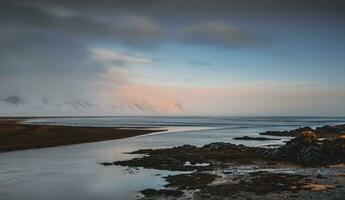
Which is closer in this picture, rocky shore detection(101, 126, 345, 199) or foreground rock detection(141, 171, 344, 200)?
foreground rock detection(141, 171, 344, 200)

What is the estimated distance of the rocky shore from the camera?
852 inches

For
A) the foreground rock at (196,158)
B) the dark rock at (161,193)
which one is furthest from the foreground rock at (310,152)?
the dark rock at (161,193)

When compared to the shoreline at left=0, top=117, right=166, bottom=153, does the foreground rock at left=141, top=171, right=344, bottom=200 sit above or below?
below

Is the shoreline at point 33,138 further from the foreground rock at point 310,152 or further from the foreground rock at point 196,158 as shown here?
the foreground rock at point 310,152

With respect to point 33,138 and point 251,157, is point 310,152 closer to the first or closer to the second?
point 251,157

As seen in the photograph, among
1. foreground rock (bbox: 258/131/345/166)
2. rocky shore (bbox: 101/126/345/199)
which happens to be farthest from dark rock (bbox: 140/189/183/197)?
foreground rock (bbox: 258/131/345/166)

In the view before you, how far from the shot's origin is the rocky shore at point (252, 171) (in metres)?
21.6

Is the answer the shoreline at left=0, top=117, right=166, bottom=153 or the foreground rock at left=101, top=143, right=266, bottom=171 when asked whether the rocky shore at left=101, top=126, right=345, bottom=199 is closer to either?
the foreground rock at left=101, top=143, right=266, bottom=171

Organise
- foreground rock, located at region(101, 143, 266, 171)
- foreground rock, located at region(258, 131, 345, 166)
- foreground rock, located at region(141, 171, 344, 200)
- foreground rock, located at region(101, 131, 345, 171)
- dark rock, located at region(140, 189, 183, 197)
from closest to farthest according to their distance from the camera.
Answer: foreground rock, located at region(141, 171, 344, 200), dark rock, located at region(140, 189, 183, 197), foreground rock, located at region(101, 143, 266, 171), foreground rock, located at region(101, 131, 345, 171), foreground rock, located at region(258, 131, 345, 166)

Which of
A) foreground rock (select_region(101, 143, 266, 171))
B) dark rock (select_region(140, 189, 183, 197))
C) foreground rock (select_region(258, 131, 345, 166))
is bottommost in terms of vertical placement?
dark rock (select_region(140, 189, 183, 197))

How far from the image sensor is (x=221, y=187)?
23.2 meters

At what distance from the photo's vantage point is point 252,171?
29953 millimetres

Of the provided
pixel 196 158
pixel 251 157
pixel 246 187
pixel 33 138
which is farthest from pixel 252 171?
pixel 33 138

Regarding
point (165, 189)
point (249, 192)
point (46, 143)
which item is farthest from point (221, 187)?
point (46, 143)
